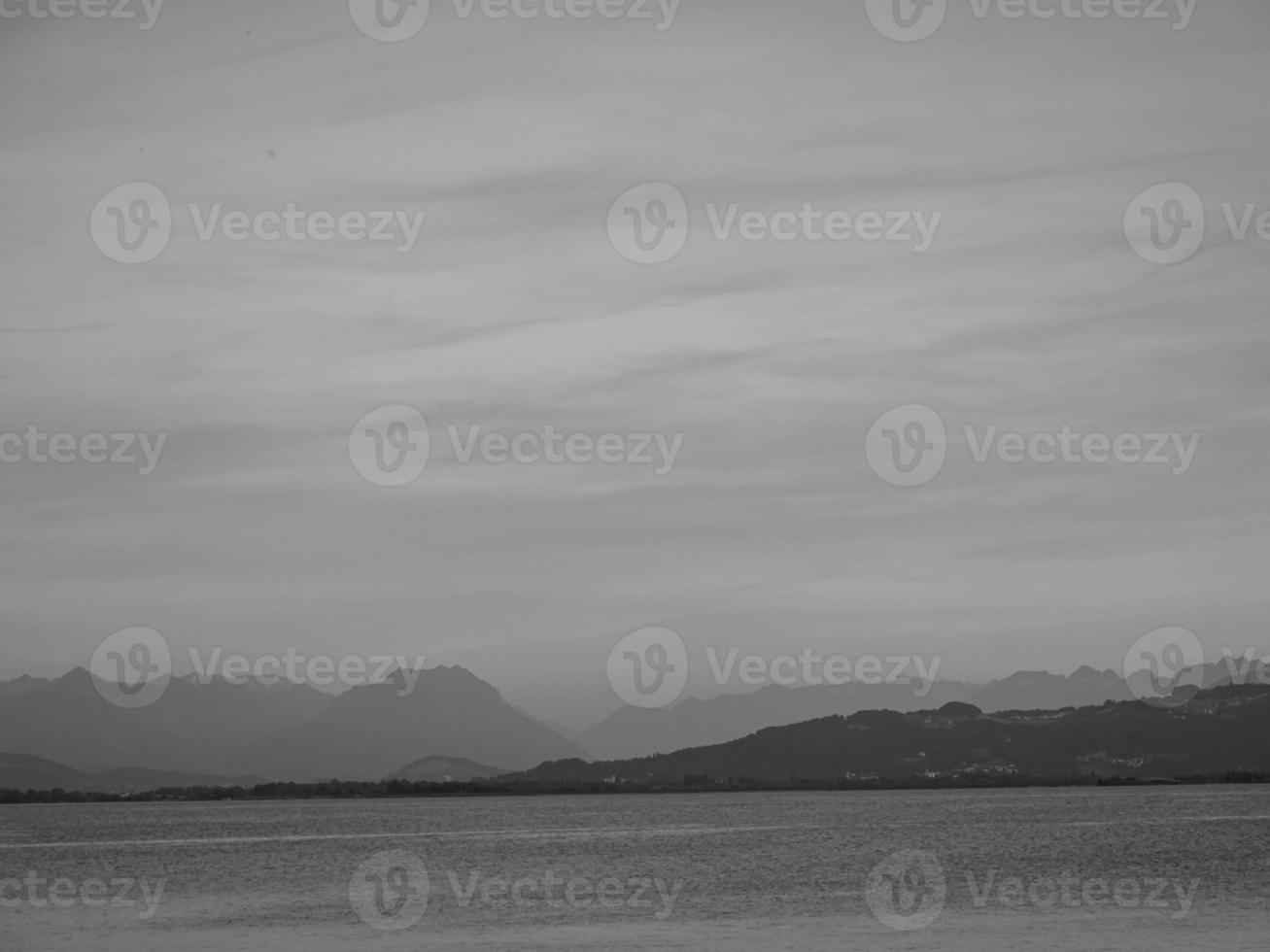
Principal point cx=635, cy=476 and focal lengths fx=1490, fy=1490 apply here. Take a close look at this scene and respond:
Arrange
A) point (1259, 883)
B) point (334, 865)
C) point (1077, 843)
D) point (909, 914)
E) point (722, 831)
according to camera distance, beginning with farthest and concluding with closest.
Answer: point (722, 831) < point (1077, 843) < point (334, 865) < point (1259, 883) < point (909, 914)

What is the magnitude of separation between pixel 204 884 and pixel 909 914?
120ft

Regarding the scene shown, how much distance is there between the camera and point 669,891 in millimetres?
61750

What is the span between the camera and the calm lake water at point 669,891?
4588cm

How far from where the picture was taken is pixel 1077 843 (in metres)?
96.6

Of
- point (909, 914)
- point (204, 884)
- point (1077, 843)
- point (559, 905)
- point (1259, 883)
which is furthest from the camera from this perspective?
point (1077, 843)

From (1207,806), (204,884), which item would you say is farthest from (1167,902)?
(1207,806)

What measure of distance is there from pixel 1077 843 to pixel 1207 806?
93.2m

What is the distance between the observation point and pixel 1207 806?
179 m

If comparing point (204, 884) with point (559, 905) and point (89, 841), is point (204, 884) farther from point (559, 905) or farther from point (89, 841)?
point (89, 841)

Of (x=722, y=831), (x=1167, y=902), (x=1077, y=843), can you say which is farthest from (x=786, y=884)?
(x=722, y=831)

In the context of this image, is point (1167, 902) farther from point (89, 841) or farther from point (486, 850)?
point (89, 841)

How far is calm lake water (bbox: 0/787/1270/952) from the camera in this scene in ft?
151

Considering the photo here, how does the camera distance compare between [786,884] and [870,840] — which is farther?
[870,840]

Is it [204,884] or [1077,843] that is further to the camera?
[1077,843]
